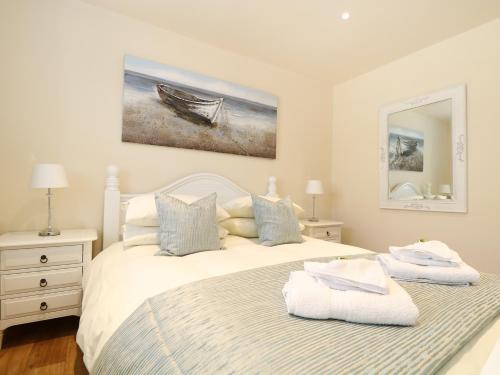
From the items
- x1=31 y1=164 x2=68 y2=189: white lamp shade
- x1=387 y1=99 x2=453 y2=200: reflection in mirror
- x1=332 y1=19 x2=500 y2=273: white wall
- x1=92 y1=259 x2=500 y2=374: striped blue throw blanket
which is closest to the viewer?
x1=92 y1=259 x2=500 y2=374: striped blue throw blanket

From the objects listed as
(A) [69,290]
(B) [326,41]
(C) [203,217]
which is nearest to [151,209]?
(C) [203,217]

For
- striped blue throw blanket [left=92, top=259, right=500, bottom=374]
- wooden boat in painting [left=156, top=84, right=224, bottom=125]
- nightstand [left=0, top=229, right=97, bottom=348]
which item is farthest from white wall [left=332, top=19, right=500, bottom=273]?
nightstand [left=0, top=229, right=97, bottom=348]

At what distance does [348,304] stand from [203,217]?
1092 millimetres

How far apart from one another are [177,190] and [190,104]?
83 centimetres

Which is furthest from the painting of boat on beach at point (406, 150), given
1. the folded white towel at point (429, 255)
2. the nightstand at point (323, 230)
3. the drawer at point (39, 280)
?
the drawer at point (39, 280)

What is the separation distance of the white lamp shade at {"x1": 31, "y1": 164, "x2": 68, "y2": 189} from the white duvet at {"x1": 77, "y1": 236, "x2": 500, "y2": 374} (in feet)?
1.88

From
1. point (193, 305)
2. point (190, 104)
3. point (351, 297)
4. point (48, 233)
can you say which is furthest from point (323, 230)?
point (48, 233)

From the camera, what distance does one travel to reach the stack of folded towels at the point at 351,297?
0.76 meters

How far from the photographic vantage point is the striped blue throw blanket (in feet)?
1.94

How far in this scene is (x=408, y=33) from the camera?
2367mm

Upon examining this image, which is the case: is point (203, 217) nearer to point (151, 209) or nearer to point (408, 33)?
point (151, 209)

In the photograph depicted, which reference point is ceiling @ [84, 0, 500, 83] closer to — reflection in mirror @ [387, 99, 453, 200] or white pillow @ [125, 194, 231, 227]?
reflection in mirror @ [387, 99, 453, 200]

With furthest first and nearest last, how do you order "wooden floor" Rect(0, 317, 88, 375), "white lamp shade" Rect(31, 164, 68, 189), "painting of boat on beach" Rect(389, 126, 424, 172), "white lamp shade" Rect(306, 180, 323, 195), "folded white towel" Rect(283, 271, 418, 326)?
"white lamp shade" Rect(306, 180, 323, 195)
"painting of boat on beach" Rect(389, 126, 424, 172)
"white lamp shade" Rect(31, 164, 68, 189)
"wooden floor" Rect(0, 317, 88, 375)
"folded white towel" Rect(283, 271, 418, 326)

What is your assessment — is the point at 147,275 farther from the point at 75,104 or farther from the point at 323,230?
the point at 323,230
